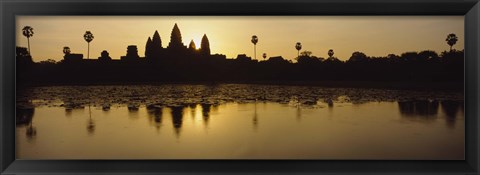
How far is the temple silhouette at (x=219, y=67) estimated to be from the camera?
231 centimetres

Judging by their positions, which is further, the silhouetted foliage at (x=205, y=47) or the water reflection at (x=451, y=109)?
the silhouetted foliage at (x=205, y=47)

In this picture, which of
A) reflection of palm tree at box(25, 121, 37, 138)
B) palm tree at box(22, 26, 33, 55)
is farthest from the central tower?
reflection of palm tree at box(25, 121, 37, 138)

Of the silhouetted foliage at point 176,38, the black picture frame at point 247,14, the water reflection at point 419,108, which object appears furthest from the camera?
the water reflection at point 419,108

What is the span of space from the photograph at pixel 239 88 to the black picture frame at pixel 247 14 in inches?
2.8

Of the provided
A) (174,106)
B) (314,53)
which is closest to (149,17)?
(174,106)

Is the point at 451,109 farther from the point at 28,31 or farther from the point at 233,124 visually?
the point at 28,31

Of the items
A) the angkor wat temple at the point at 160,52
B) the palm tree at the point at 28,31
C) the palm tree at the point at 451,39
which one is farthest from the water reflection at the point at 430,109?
the palm tree at the point at 28,31

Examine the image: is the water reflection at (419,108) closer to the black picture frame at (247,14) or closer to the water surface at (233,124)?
the water surface at (233,124)

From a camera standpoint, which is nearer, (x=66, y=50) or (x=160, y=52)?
(x=66, y=50)

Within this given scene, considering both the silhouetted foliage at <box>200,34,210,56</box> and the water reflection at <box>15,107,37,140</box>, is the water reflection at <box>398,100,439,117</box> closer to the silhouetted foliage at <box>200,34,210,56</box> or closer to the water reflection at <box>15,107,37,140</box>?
the silhouetted foliage at <box>200,34,210,56</box>

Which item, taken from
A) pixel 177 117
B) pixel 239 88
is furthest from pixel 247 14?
pixel 177 117

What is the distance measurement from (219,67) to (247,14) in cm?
52

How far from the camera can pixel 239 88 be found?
2486 millimetres

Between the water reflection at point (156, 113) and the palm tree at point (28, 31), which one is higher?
the palm tree at point (28, 31)
